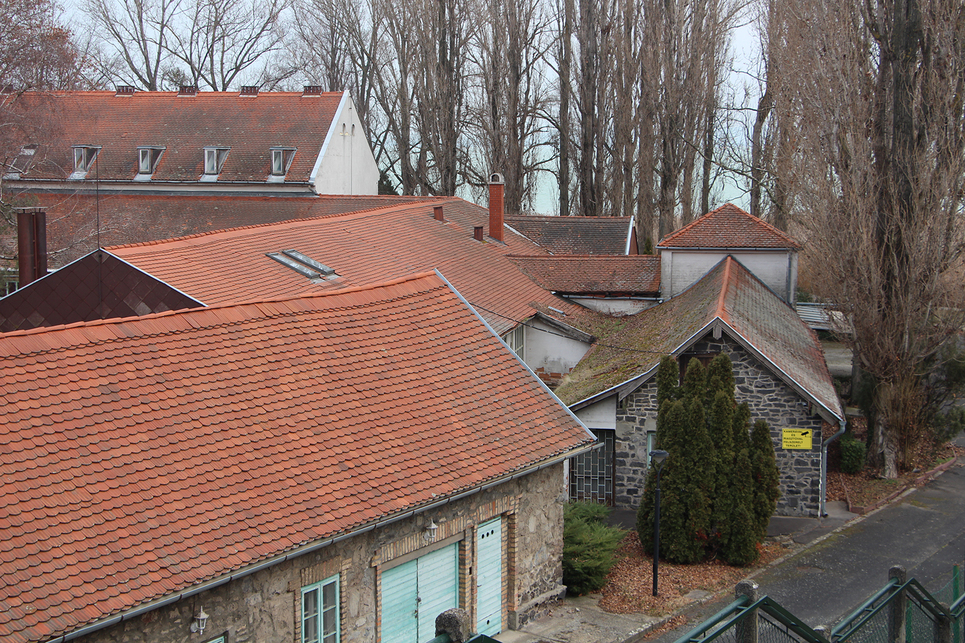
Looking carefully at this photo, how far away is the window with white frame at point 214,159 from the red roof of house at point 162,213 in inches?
101

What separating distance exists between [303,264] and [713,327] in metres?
8.86

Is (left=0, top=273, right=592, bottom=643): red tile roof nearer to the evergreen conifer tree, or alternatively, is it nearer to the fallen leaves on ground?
the fallen leaves on ground

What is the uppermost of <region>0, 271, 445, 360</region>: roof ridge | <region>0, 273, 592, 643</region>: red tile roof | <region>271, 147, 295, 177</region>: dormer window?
<region>271, 147, 295, 177</region>: dormer window

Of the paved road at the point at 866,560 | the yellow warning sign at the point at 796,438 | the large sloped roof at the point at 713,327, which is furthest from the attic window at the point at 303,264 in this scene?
the paved road at the point at 866,560

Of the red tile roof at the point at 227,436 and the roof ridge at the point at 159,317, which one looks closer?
the red tile roof at the point at 227,436

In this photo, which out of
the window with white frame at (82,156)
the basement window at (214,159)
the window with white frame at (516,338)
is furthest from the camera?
the window with white frame at (82,156)

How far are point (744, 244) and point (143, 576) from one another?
2109 cm

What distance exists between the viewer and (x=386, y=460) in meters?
10.9

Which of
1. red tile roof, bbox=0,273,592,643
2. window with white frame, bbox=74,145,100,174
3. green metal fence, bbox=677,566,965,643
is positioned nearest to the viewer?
green metal fence, bbox=677,566,965,643

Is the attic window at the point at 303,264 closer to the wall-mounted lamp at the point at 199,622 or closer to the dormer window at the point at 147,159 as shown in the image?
the wall-mounted lamp at the point at 199,622

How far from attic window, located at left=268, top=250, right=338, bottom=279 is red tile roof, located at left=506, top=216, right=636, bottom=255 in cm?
1430

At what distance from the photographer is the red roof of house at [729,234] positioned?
83.6 feet

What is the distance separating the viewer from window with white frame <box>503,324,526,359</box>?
72.0ft

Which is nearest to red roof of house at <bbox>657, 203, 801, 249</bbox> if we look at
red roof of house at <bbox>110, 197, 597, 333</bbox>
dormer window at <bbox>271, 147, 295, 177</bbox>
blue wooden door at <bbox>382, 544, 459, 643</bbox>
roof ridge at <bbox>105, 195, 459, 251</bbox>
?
red roof of house at <bbox>110, 197, 597, 333</bbox>
